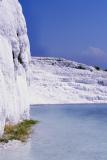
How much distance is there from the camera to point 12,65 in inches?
1155

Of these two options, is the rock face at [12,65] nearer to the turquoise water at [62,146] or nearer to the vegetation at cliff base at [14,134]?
the vegetation at cliff base at [14,134]

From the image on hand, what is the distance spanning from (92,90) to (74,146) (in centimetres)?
7387

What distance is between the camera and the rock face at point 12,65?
85.6 ft

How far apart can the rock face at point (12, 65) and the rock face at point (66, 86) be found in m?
45.3

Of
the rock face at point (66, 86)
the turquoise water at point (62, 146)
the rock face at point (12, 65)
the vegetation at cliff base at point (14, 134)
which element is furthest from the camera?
the rock face at point (66, 86)

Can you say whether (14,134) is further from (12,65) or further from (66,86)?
(66,86)

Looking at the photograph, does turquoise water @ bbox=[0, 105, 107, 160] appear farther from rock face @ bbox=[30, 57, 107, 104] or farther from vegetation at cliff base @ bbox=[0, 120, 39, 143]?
rock face @ bbox=[30, 57, 107, 104]

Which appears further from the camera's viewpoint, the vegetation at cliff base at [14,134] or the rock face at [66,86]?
the rock face at [66,86]

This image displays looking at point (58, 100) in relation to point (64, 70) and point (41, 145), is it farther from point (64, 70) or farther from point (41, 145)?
point (41, 145)

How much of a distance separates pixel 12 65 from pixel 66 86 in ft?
220

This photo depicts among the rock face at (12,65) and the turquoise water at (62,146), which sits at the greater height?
the rock face at (12,65)

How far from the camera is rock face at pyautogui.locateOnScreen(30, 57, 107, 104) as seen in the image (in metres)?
86.3

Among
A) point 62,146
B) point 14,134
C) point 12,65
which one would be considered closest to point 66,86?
point 12,65

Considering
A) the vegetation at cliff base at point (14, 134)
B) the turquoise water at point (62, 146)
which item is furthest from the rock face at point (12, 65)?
the turquoise water at point (62, 146)
